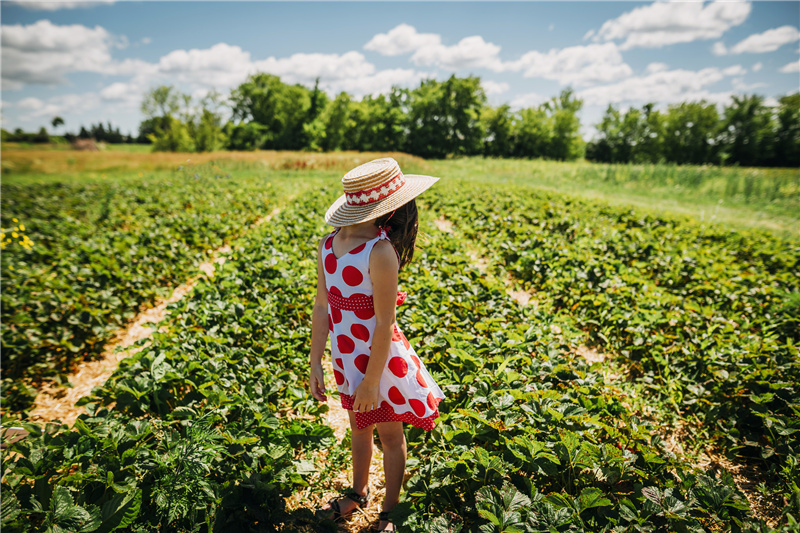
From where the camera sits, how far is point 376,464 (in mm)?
2895

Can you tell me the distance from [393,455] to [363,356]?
67cm

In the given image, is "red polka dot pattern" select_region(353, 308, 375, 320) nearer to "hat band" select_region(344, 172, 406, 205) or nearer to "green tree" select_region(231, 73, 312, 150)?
"hat band" select_region(344, 172, 406, 205)

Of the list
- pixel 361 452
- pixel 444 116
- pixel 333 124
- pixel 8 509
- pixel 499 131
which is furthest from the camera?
pixel 499 131

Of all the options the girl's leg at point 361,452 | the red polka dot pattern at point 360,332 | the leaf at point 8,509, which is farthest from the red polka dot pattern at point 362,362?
the leaf at point 8,509

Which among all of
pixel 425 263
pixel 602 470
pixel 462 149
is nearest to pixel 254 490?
pixel 602 470

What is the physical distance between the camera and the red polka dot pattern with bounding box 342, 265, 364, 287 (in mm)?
1851

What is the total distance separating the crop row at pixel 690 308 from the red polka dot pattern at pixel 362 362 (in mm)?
2463

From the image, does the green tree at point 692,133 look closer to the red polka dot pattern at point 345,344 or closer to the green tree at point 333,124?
the green tree at point 333,124

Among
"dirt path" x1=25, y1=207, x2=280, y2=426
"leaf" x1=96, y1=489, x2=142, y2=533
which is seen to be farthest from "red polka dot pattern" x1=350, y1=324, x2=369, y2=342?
"dirt path" x1=25, y1=207, x2=280, y2=426

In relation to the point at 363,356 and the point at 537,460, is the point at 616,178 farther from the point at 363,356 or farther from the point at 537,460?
the point at 363,356

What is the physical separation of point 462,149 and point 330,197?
41.7 metres

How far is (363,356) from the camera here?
79.4 inches

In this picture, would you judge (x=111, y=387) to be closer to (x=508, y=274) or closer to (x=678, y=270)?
(x=508, y=274)

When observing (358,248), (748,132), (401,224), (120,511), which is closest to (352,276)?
(358,248)
